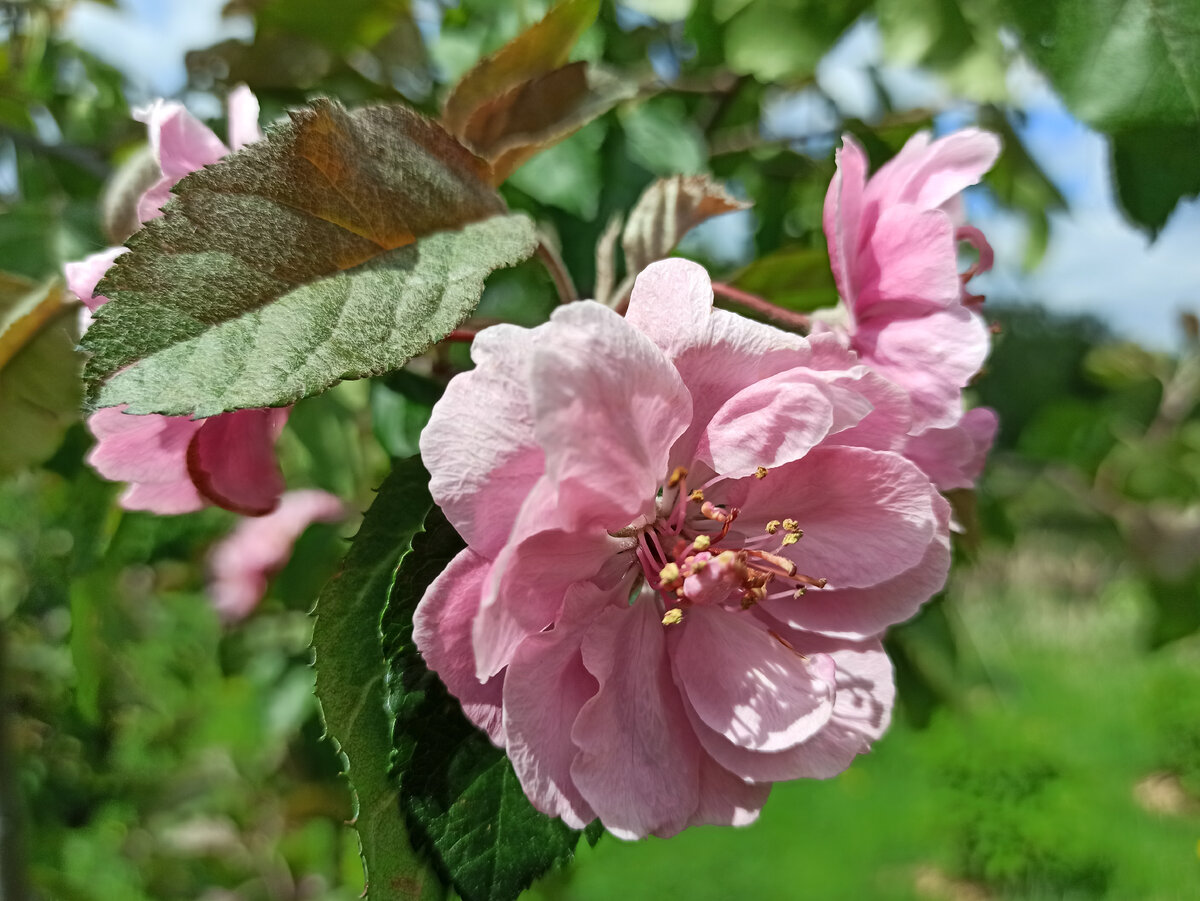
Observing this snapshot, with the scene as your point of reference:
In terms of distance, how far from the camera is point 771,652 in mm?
606

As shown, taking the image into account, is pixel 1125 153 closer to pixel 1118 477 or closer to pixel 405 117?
pixel 405 117

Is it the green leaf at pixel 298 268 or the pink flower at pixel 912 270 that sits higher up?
the green leaf at pixel 298 268

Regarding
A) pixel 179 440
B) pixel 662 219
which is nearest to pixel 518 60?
pixel 662 219

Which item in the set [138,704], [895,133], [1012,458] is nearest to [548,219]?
[895,133]

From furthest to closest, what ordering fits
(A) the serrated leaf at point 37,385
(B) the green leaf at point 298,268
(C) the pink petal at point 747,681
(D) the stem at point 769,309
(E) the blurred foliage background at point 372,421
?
(E) the blurred foliage background at point 372,421 → (A) the serrated leaf at point 37,385 → (D) the stem at point 769,309 → (C) the pink petal at point 747,681 → (B) the green leaf at point 298,268

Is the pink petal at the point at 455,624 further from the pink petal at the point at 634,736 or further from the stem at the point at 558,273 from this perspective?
the stem at the point at 558,273

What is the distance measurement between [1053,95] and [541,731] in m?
0.64

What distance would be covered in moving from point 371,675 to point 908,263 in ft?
1.47

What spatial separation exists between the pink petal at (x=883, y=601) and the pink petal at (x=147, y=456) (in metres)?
0.43

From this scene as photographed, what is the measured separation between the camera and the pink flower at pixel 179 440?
598 mm

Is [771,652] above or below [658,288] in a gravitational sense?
below

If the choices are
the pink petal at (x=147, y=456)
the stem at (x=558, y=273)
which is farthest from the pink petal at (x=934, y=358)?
the pink petal at (x=147, y=456)

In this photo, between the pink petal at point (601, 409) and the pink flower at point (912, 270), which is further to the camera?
the pink flower at point (912, 270)

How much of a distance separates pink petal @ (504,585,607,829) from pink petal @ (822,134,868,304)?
0.96 feet
